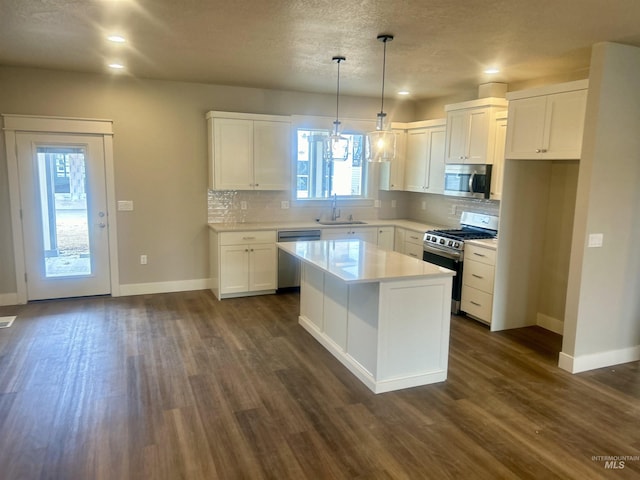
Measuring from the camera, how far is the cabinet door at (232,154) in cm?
570

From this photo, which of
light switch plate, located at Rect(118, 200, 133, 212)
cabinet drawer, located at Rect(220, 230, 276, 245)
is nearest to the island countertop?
cabinet drawer, located at Rect(220, 230, 276, 245)

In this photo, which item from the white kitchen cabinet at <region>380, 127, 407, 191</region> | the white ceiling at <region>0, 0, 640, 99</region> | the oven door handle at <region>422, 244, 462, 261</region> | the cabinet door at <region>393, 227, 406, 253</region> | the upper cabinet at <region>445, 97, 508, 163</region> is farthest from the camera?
the white kitchen cabinet at <region>380, 127, 407, 191</region>

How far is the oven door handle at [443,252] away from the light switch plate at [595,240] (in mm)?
1507

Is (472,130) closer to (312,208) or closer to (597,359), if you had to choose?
(312,208)

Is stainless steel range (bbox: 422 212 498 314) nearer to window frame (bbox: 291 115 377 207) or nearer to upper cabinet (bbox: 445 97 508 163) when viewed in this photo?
upper cabinet (bbox: 445 97 508 163)

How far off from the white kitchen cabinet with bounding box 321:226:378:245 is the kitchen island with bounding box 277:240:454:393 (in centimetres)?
219

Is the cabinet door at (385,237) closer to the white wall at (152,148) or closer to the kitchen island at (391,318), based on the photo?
the white wall at (152,148)

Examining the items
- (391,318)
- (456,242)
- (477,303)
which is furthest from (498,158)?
(391,318)

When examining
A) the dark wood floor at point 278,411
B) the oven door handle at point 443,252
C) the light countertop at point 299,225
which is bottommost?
the dark wood floor at point 278,411

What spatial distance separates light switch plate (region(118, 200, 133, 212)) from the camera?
565cm

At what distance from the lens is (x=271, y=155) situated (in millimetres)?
6031

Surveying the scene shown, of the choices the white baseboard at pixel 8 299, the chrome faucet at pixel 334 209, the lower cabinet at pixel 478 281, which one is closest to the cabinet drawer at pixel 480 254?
the lower cabinet at pixel 478 281

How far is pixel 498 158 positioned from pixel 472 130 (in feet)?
1.56

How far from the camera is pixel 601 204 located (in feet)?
12.1
